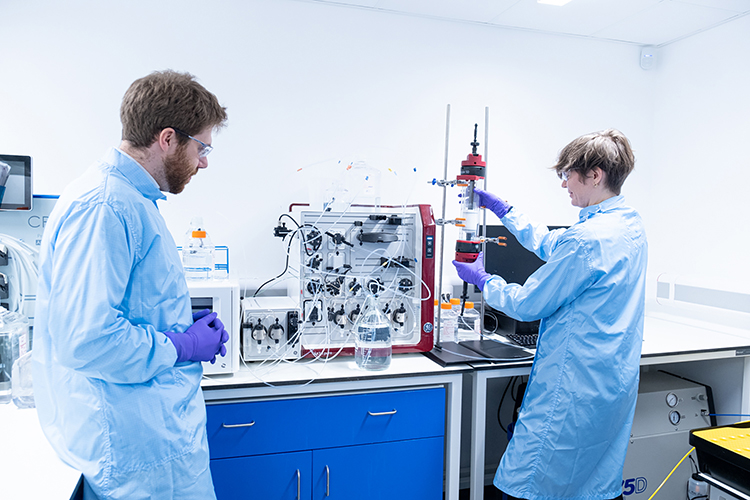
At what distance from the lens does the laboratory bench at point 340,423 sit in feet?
5.56

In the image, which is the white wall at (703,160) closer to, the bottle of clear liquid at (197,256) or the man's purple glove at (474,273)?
the man's purple glove at (474,273)

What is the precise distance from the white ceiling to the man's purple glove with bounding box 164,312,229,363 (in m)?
1.87

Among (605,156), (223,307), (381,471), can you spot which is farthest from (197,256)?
(605,156)

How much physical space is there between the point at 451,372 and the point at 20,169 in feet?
5.78

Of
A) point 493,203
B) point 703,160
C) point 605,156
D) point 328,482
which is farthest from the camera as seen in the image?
point 703,160

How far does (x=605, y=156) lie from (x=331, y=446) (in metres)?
1.41

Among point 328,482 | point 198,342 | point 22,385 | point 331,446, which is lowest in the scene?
point 328,482

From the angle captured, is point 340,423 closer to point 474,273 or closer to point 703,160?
point 474,273

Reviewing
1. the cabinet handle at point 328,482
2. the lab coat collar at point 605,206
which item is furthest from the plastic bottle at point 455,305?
the cabinet handle at point 328,482

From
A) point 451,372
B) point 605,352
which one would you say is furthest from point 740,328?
point 451,372

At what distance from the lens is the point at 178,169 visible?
3.97 feet

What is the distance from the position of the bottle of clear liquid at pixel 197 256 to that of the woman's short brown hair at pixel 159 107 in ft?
2.41

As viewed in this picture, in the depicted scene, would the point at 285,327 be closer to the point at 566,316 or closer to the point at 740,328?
the point at 566,316

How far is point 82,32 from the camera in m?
2.18
